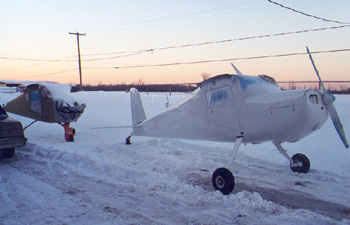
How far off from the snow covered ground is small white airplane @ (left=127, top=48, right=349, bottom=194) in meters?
0.68

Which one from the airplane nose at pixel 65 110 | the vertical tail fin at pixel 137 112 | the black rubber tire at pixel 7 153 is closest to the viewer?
the black rubber tire at pixel 7 153

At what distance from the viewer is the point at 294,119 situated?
5086mm

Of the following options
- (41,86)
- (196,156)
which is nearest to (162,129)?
(196,156)

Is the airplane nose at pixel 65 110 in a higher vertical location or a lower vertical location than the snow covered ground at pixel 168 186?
higher

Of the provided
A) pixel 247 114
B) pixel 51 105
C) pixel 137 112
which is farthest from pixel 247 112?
pixel 51 105

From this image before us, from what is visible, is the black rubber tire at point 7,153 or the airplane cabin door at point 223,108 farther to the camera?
the black rubber tire at point 7,153

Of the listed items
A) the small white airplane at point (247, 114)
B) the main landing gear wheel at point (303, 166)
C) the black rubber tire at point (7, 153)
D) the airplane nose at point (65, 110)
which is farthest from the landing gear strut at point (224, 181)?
the airplane nose at point (65, 110)

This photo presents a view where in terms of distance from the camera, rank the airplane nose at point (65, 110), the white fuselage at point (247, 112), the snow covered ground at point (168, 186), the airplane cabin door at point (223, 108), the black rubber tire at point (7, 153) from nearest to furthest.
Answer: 1. the snow covered ground at point (168, 186)
2. the white fuselage at point (247, 112)
3. the airplane cabin door at point (223, 108)
4. the black rubber tire at point (7, 153)
5. the airplane nose at point (65, 110)

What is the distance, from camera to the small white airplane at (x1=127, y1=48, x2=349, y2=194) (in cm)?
508

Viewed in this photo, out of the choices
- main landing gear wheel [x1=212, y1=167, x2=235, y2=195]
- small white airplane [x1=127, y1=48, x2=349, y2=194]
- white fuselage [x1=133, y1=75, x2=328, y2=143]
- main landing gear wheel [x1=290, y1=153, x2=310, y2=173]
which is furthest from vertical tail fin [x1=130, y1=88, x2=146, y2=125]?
main landing gear wheel [x1=290, y1=153, x2=310, y2=173]

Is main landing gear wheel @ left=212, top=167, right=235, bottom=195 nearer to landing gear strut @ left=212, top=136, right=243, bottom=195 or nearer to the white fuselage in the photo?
landing gear strut @ left=212, top=136, right=243, bottom=195

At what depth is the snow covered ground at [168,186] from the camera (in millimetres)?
4004

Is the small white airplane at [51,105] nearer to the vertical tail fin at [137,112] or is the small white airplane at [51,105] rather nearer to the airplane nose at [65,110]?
the airplane nose at [65,110]

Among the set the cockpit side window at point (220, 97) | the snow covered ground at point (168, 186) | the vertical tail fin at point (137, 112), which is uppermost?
the cockpit side window at point (220, 97)
